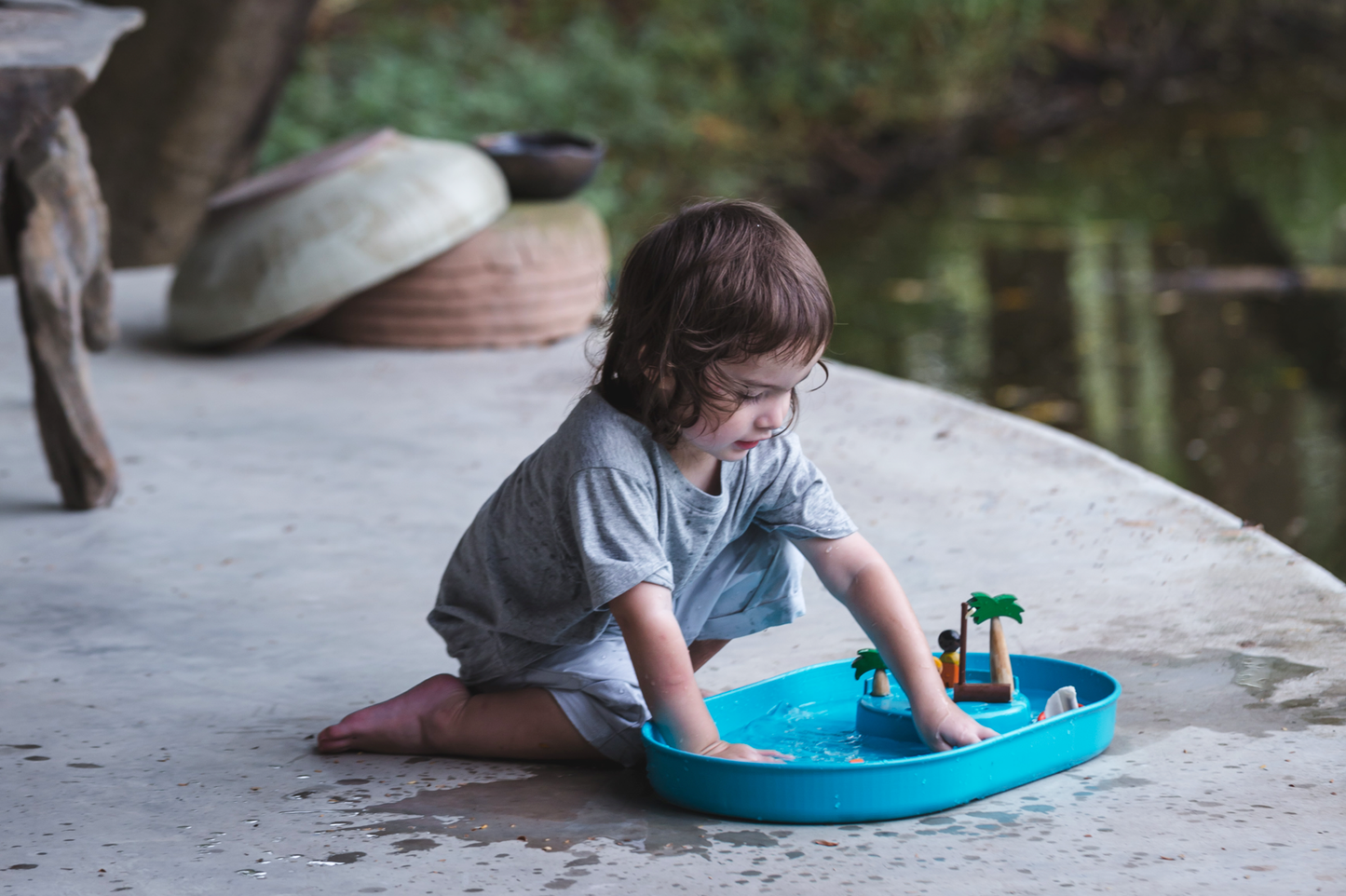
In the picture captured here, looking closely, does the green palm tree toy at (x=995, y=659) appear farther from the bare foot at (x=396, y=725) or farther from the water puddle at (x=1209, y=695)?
the bare foot at (x=396, y=725)

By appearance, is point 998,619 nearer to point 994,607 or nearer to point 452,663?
point 994,607

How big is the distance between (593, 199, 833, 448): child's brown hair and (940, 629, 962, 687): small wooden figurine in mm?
462

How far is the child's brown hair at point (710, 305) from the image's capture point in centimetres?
171

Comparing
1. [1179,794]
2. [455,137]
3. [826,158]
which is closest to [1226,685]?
[1179,794]

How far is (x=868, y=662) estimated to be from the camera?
1960mm

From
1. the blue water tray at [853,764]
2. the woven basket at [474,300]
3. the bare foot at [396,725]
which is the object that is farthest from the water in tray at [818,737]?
the woven basket at [474,300]

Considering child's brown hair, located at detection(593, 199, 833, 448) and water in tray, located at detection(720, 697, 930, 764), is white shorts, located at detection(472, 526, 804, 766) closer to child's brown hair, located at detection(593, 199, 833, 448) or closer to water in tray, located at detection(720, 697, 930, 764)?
water in tray, located at detection(720, 697, 930, 764)

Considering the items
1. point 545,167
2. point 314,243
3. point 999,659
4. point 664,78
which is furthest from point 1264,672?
point 664,78

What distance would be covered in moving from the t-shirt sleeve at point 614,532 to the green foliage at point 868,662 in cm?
32

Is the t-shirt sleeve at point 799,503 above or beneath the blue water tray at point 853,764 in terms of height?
above

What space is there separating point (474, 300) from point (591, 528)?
2767 millimetres

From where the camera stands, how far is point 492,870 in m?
1.62

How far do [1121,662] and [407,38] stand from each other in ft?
25.0

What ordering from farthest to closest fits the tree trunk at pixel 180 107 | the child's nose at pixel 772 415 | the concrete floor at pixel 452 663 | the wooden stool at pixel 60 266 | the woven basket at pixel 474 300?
the tree trunk at pixel 180 107 < the woven basket at pixel 474 300 < the wooden stool at pixel 60 266 < the child's nose at pixel 772 415 < the concrete floor at pixel 452 663
